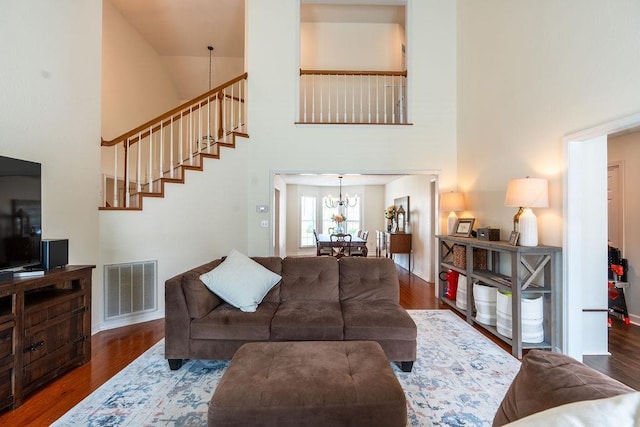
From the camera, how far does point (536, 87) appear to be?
9.64 ft

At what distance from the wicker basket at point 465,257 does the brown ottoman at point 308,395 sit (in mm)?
2465

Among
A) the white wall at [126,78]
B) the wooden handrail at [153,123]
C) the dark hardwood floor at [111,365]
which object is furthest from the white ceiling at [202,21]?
the dark hardwood floor at [111,365]

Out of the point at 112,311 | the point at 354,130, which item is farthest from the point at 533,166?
the point at 112,311

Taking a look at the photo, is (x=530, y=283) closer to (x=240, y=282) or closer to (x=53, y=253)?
(x=240, y=282)

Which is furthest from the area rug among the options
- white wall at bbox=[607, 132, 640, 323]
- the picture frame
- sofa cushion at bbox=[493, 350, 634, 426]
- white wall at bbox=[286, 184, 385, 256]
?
white wall at bbox=[286, 184, 385, 256]

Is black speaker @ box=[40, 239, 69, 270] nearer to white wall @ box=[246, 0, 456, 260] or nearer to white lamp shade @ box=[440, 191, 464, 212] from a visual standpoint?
white wall @ box=[246, 0, 456, 260]

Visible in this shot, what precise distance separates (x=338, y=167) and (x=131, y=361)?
3454 mm

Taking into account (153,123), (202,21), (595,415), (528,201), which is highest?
(202,21)

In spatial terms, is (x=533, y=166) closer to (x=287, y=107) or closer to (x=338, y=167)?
(x=338, y=167)

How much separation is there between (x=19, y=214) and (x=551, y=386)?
3.21m

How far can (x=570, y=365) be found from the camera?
37.4 inches

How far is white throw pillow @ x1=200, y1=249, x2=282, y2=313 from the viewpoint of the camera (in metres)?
2.56

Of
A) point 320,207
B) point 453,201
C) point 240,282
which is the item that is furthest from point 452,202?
point 320,207

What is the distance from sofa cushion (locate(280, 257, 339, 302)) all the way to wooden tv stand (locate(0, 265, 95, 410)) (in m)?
1.69
